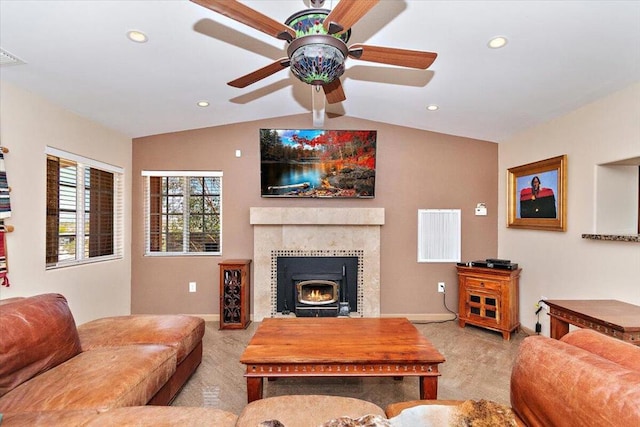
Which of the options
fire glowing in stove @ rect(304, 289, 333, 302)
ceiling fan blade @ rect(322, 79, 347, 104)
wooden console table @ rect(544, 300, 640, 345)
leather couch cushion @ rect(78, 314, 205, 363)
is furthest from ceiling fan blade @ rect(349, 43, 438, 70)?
fire glowing in stove @ rect(304, 289, 333, 302)

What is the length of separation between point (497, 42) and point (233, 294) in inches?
138

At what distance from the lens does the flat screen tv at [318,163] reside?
403 cm

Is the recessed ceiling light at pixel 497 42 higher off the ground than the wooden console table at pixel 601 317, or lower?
higher

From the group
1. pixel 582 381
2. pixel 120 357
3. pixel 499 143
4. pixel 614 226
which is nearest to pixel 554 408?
pixel 582 381

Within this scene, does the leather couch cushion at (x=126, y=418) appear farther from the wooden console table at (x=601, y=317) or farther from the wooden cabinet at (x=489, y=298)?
the wooden cabinet at (x=489, y=298)

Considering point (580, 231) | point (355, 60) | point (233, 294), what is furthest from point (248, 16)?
point (580, 231)

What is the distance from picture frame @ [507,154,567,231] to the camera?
317 cm

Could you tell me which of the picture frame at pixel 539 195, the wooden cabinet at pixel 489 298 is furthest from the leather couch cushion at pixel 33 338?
the picture frame at pixel 539 195

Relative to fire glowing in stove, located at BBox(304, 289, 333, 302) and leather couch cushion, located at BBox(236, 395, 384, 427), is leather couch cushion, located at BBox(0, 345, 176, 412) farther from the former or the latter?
fire glowing in stove, located at BBox(304, 289, 333, 302)

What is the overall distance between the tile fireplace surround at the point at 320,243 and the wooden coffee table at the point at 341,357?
173 centimetres

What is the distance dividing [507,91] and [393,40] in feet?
4.19

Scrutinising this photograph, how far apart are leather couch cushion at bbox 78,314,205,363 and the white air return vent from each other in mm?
1982

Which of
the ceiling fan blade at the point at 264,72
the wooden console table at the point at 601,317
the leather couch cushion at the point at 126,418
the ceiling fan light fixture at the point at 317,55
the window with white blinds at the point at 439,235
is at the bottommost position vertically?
the leather couch cushion at the point at 126,418

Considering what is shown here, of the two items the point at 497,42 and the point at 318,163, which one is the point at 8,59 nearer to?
the point at 318,163
